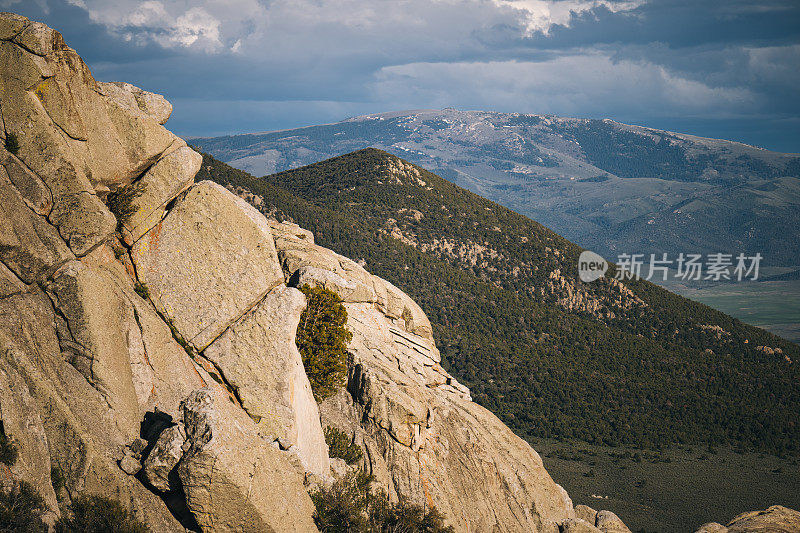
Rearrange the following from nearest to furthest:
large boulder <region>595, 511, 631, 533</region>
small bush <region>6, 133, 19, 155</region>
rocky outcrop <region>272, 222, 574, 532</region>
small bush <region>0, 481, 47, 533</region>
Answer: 1. small bush <region>0, 481, 47, 533</region>
2. small bush <region>6, 133, 19, 155</region>
3. rocky outcrop <region>272, 222, 574, 532</region>
4. large boulder <region>595, 511, 631, 533</region>

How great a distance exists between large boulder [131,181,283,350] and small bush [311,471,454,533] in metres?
9.35

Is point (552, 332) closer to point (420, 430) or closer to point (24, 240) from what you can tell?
point (420, 430)

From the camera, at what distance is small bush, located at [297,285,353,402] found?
1251 inches

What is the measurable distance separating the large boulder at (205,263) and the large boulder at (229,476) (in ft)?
21.5

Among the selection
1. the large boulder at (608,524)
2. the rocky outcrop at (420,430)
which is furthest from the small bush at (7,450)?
the large boulder at (608,524)

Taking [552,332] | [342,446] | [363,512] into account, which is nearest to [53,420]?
[363,512]

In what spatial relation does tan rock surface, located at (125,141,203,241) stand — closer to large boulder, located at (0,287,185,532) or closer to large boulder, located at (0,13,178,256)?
large boulder, located at (0,13,178,256)

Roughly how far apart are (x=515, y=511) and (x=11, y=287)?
2963cm

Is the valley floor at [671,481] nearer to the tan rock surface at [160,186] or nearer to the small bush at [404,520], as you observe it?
the small bush at [404,520]

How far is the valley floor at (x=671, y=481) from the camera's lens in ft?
230

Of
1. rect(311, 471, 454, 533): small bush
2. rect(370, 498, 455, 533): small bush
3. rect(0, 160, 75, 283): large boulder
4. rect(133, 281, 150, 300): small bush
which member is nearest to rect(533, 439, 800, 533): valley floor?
rect(370, 498, 455, 533): small bush

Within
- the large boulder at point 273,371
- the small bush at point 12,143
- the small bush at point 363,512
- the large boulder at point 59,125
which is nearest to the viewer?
the small bush at point 12,143

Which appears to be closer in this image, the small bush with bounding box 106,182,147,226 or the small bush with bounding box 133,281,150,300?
the small bush with bounding box 133,281,150,300

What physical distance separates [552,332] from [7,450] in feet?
333
